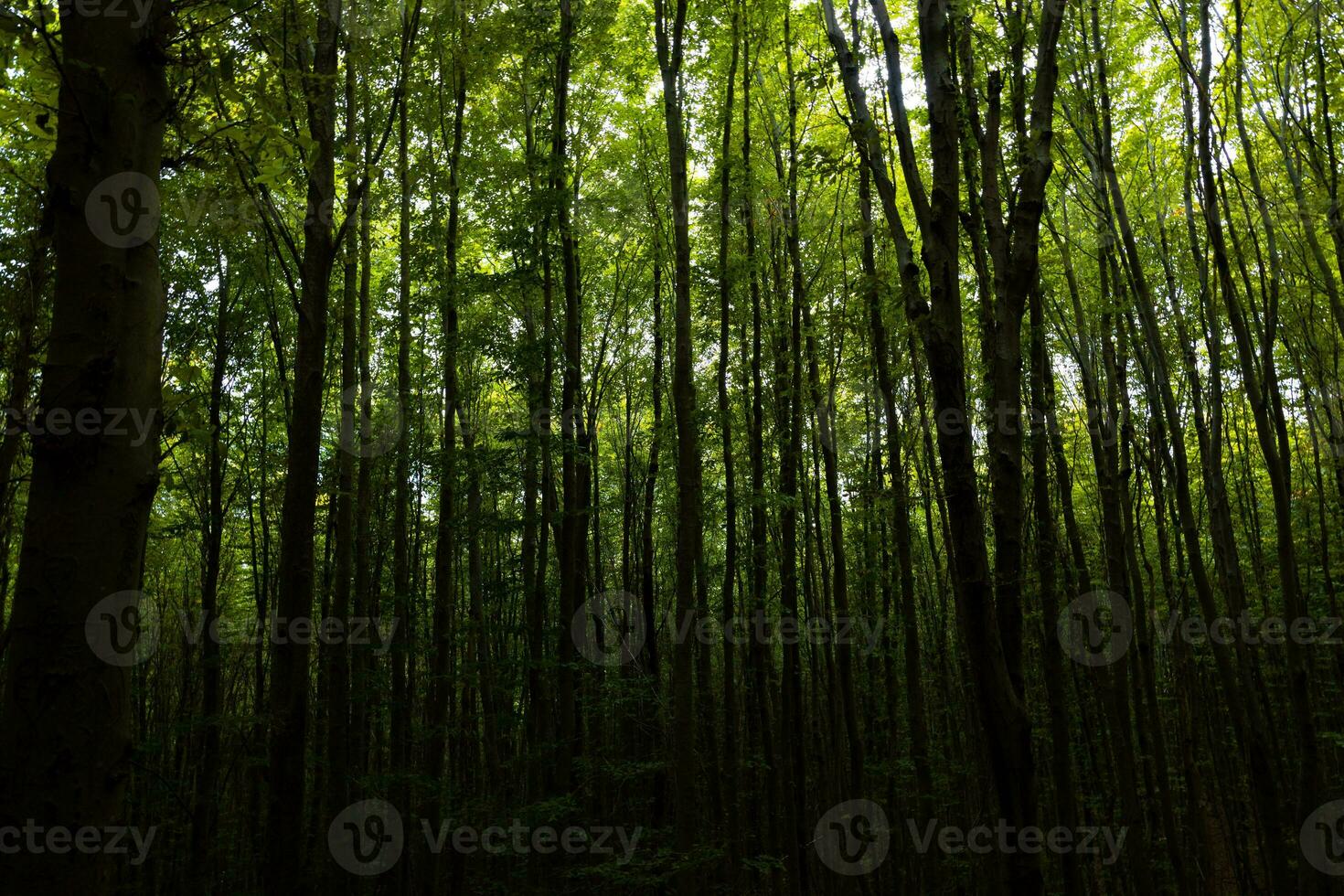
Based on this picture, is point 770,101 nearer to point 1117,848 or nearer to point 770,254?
point 770,254

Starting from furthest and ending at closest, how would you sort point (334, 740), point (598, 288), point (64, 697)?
point (598, 288)
point (334, 740)
point (64, 697)

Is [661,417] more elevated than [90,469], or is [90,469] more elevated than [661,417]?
[661,417]

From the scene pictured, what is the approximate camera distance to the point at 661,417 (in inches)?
480

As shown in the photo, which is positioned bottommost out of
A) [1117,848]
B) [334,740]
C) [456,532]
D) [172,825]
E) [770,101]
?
[1117,848]

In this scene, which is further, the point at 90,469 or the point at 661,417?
the point at 661,417

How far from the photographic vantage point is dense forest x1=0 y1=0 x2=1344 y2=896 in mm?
1822

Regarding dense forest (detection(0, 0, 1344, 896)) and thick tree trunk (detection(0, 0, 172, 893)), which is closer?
thick tree trunk (detection(0, 0, 172, 893))

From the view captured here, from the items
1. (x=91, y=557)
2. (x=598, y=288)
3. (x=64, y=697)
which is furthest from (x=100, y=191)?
(x=598, y=288)

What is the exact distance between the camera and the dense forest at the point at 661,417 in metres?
1.82

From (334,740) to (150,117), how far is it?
6061mm

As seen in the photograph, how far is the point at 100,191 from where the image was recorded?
5.45 feet

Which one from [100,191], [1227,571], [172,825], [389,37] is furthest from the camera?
[172,825]

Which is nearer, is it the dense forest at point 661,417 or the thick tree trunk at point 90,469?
the thick tree trunk at point 90,469

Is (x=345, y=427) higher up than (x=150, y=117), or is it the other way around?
(x=345, y=427)
